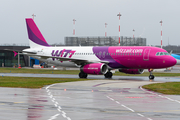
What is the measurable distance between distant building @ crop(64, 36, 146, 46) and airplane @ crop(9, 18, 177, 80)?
56.6m

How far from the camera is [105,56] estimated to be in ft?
150

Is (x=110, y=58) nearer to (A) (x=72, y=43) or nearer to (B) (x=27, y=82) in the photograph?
(B) (x=27, y=82)

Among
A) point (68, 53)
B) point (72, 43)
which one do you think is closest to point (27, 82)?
point (68, 53)

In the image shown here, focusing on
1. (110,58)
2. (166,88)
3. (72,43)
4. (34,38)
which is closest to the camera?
(166,88)

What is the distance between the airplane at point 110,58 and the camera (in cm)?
4234

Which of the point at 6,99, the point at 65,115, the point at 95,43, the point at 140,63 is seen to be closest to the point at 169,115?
the point at 65,115

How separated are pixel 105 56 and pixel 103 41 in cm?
6251

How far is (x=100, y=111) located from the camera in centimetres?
1566

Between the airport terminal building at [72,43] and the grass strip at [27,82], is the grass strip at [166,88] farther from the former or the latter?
the airport terminal building at [72,43]

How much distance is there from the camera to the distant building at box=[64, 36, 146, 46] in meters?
108

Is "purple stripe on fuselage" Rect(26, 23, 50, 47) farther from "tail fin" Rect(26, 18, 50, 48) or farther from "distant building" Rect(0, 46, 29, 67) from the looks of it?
"distant building" Rect(0, 46, 29, 67)

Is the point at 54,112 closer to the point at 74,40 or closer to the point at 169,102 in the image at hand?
the point at 169,102

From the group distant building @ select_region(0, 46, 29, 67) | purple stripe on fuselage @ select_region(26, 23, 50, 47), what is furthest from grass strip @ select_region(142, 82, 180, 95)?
distant building @ select_region(0, 46, 29, 67)

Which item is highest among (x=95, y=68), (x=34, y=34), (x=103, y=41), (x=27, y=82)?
(x=103, y=41)
